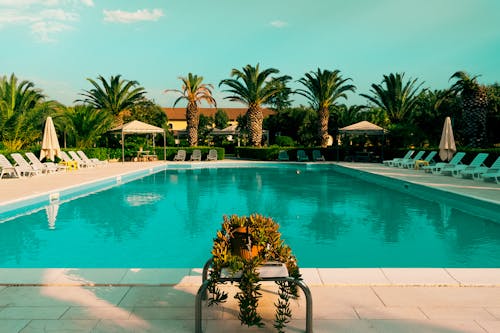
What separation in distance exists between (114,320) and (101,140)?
28.3 m

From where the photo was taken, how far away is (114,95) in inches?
1254

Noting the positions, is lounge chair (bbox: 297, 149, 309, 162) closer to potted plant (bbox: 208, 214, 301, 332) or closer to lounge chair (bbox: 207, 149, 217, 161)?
lounge chair (bbox: 207, 149, 217, 161)

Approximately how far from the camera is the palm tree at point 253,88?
2997 cm

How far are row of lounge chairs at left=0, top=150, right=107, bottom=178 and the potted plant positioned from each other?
50.4 feet

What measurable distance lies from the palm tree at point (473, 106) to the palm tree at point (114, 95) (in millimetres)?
21963

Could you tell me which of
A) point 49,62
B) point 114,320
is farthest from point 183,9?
point 114,320

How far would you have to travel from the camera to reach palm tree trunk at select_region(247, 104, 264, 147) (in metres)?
30.6

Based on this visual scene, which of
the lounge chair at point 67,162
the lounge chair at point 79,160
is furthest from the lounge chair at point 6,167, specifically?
the lounge chair at point 79,160

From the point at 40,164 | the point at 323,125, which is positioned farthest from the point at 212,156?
the point at 40,164

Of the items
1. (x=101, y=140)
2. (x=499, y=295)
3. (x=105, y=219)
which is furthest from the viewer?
(x=101, y=140)

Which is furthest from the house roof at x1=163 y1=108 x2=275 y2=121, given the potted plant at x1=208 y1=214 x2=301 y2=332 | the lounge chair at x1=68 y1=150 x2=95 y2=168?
the potted plant at x1=208 y1=214 x2=301 y2=332

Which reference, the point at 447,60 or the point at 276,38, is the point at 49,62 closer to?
the point at 276,38

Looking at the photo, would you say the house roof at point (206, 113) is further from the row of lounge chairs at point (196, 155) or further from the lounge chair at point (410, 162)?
the lounge chair at point (410, 162)

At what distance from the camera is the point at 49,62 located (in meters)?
20.6
